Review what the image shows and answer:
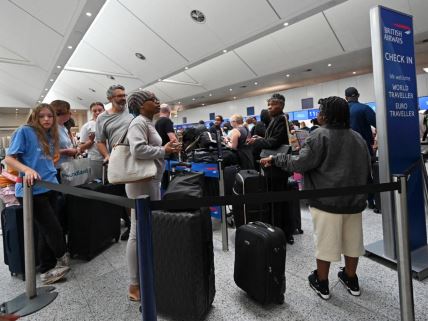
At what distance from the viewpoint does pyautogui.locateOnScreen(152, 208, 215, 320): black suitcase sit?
153cm

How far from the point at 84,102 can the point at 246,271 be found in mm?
18157

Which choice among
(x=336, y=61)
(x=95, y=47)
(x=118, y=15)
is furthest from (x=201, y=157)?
(x=95, y=47)

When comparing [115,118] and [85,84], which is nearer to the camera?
[115,118]

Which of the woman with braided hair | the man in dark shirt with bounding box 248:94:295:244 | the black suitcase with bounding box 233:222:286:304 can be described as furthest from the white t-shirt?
the woman with braided hair

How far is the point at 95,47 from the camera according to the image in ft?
30.4

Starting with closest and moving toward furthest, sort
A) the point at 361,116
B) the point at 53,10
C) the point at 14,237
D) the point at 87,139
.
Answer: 1. the point at 14,237
2. the point at 87,139
3. the point at 361,116
4. the point at 53,10

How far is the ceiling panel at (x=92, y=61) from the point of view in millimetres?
9461

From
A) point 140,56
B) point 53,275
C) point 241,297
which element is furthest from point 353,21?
point 53,275

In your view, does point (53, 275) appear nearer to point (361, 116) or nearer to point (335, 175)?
point (335, 175)

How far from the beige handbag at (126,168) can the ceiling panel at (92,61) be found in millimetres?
9103

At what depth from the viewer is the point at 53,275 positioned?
7.29ft

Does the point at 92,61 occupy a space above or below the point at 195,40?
above

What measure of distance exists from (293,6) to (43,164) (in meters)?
4.48

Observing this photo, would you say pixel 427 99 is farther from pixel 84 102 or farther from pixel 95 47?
pixel 84 102
